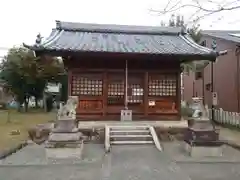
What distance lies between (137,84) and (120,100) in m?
1.17

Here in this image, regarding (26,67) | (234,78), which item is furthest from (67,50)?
(26,67)

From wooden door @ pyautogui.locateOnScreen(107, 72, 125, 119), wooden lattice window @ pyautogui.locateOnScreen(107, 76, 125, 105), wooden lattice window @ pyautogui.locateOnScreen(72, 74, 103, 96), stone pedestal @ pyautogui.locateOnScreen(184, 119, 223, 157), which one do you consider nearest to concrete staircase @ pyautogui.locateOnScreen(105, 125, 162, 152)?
stone pedestal @ pyautogui.locateOnScreen(184, 119, 223, 157)

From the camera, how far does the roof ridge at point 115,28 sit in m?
18.4

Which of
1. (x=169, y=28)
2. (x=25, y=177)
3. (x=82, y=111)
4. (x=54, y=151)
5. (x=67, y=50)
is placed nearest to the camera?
(x=25, y=177)

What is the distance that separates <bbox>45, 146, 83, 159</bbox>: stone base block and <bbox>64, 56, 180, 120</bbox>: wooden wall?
18.7 ft

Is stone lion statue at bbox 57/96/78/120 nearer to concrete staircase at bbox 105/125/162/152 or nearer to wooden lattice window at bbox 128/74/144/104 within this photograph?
concrete staircase at bbox 105/125/162/152

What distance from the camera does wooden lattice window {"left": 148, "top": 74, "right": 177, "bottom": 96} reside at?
16.0 m

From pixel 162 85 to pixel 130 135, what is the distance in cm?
443

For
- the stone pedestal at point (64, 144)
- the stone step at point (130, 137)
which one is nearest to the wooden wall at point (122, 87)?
the stone step at point (130, 137)

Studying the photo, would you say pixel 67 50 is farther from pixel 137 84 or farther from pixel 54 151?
pixel 54 151

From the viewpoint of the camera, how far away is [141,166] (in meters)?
8.41

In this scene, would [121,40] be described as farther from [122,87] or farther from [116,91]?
[116,91]

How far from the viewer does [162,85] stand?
16.0m

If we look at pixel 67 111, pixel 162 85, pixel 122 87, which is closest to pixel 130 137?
pixel 67 111
